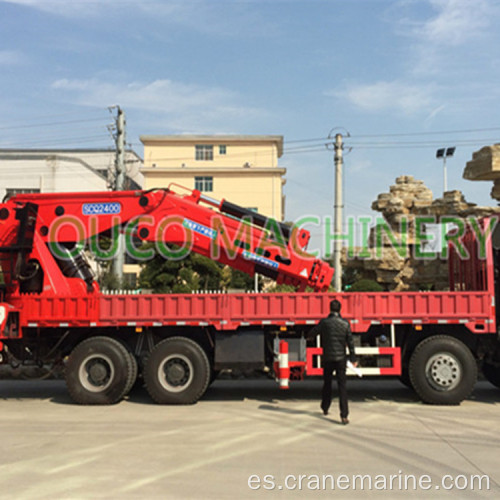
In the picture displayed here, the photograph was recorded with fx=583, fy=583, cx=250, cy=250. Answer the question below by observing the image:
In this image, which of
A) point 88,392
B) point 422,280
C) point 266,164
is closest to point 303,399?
point 88,392

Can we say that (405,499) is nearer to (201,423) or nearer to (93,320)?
(201,423)

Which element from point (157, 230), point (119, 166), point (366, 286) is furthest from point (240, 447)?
point (119, 166)

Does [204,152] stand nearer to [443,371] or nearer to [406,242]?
[406,242]

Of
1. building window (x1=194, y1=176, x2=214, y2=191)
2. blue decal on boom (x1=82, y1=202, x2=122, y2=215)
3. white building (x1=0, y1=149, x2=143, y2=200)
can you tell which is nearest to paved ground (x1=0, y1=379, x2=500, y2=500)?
blue decal on boom (x1=82, y1=202, x2=122, y2=215)

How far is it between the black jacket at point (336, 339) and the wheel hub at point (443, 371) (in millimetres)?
1904

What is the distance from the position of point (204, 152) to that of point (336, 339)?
41.3 metres

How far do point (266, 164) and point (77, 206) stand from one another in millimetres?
37385

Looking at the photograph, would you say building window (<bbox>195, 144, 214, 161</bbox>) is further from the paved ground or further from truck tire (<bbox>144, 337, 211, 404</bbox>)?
truck tire (<bbox>144, 337, 211, 404</bbox>)

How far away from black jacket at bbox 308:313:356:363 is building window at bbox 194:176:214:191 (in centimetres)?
3980

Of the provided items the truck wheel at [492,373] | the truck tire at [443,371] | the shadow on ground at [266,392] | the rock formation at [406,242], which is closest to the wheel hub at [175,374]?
the shadow on ground at [266,392]

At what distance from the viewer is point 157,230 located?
34.8 ft

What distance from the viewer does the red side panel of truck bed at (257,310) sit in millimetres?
9617

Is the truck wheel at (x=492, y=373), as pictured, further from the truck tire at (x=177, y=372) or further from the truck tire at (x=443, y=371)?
the truck tire at (x=177, y=372)

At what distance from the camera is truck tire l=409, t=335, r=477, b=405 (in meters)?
9.41
